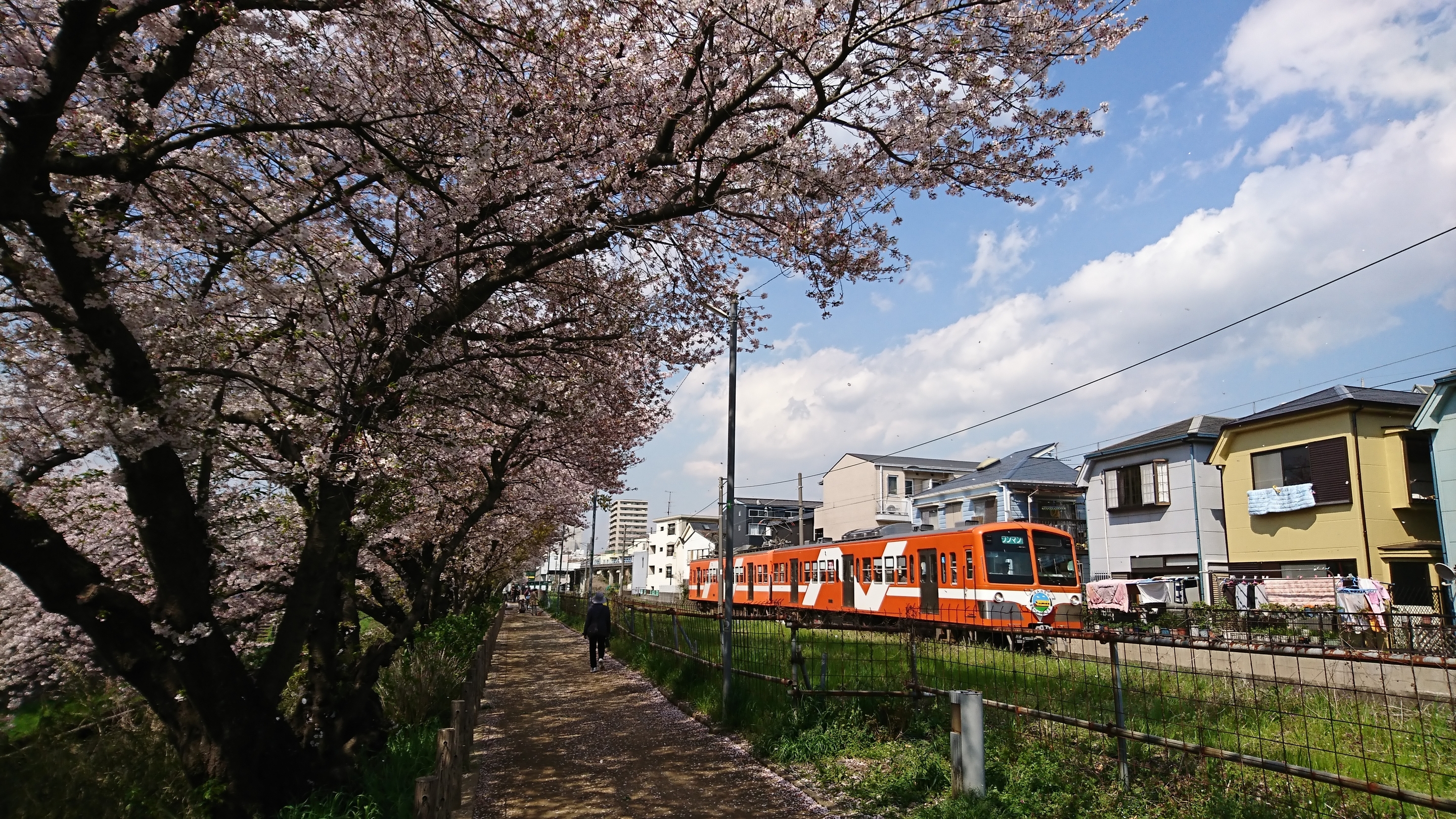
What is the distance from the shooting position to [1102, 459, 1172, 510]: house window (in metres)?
25.8

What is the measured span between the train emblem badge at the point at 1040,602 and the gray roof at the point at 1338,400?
9.30m

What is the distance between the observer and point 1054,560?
19453 mm

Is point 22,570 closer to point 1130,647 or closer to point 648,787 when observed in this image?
point 648,787

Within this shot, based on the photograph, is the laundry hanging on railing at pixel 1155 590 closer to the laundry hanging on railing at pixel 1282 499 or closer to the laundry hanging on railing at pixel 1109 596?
the laundry hanging on railing at pixel 1109 596

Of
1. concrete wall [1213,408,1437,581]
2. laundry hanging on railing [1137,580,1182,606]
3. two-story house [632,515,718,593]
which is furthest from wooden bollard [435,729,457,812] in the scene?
two-story house [632,515,718,593]

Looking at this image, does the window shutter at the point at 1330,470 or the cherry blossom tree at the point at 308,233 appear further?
the window shutter at the point at 1330,470

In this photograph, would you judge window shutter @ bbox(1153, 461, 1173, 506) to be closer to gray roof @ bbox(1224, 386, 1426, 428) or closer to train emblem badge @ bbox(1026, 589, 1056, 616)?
gray roof @ bbox(1224, 386, 1426, 428)

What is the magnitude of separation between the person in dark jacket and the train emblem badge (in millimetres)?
9287

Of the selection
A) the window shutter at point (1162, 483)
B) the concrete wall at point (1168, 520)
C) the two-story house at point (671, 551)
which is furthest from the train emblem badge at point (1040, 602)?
the two-story house at point (671, 551)

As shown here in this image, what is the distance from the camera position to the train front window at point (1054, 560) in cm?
1925

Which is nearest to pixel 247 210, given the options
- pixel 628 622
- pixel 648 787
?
pixel 648 787

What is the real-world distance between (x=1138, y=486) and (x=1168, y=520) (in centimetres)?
156

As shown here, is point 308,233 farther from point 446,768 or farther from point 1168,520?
point 1168,520

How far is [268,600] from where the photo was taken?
32.5ft
